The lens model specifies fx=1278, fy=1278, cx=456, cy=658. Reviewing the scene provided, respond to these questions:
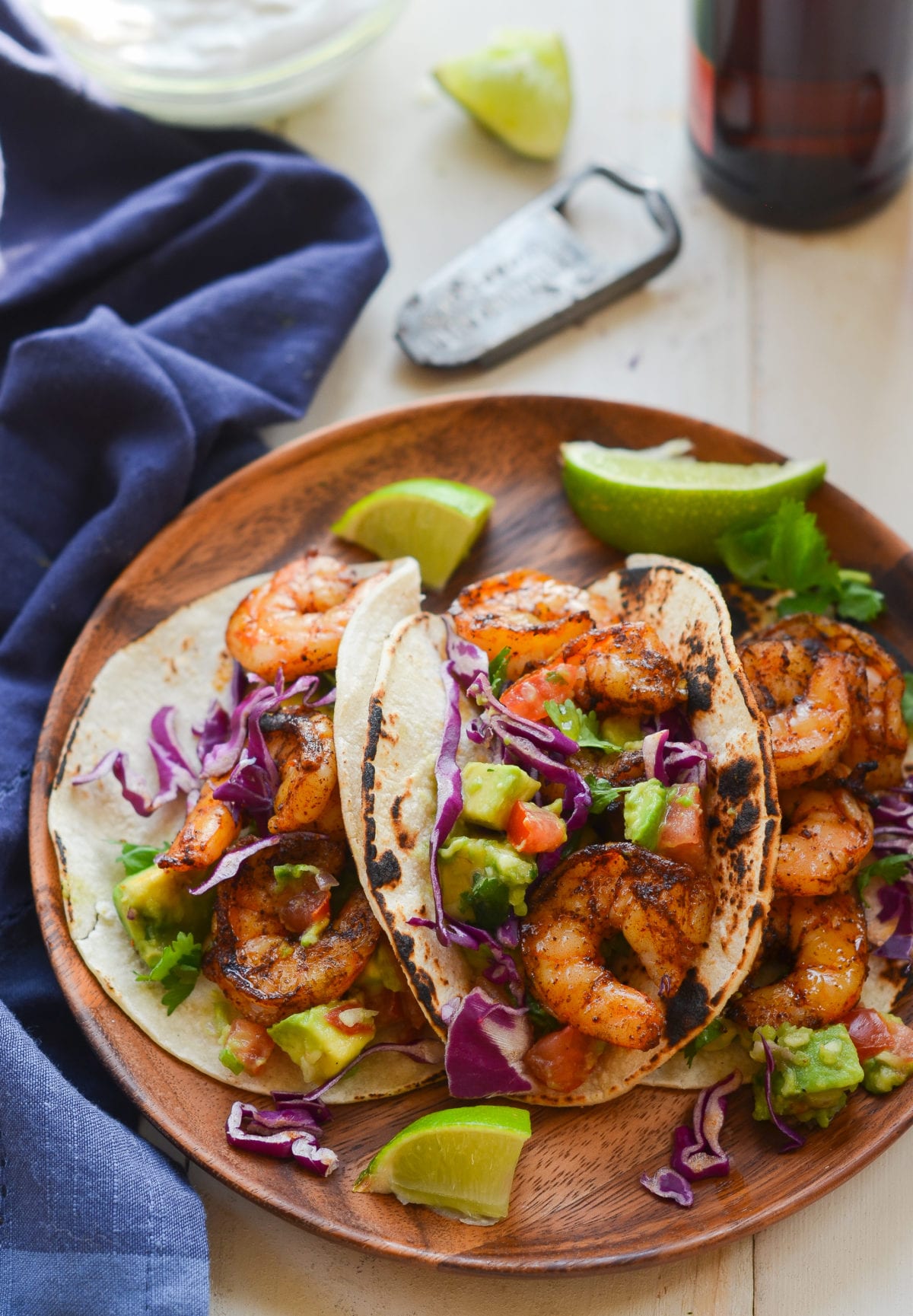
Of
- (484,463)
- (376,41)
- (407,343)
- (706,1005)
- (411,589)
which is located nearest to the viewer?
(706,1005)

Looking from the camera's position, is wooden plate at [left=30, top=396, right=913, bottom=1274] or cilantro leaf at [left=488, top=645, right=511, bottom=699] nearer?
wooden plate at [left=30, top=396, right=913, bottom=1274]

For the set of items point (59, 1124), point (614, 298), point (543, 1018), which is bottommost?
point (59, 1124)

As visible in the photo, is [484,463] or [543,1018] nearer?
[543,1018]

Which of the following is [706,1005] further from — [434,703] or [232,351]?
[232,351]

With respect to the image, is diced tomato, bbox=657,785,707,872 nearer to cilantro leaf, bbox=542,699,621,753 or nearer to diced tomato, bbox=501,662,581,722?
Result: cilantro leaf, bbox=542,699,621,753

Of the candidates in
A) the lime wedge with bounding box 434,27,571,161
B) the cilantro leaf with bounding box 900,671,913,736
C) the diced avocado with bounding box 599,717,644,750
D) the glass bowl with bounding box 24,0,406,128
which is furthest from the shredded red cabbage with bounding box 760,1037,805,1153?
the glass bowl with bounding box 24,0,406,128

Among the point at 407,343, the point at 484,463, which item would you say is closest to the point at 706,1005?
the point at 484,463

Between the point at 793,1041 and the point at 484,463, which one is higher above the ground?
the point at 484,463
